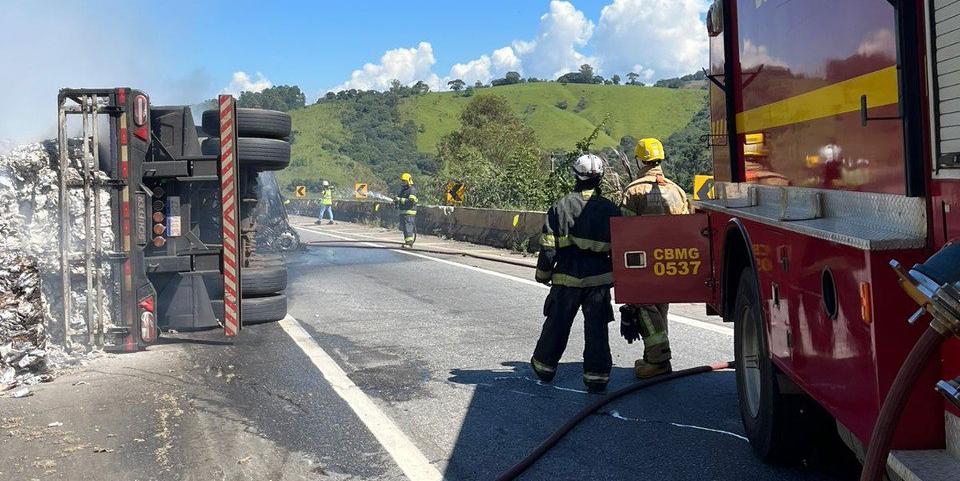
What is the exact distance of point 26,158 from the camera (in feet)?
27.4

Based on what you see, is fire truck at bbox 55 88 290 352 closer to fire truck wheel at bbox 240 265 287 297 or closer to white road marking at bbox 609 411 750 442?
fire truck wheel at bbox 240 265 287 297

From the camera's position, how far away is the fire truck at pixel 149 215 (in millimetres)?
8195

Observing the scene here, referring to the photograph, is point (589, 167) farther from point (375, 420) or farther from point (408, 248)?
point (408, 248)

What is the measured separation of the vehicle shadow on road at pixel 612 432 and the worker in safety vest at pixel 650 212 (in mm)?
202

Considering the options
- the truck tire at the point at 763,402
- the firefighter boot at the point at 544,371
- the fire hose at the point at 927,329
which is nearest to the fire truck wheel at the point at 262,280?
the firefighter boot at the point at 544,371

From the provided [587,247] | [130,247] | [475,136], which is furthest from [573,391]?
[475,136]

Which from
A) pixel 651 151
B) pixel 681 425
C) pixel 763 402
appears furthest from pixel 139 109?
pixel 763 402

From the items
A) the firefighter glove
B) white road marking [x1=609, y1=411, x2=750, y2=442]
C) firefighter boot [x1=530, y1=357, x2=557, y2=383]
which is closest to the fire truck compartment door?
white road marking [x1=609, y1=411, x2=750, y2=442]

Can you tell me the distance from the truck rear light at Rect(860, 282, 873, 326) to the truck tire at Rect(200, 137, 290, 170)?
7.64 metres

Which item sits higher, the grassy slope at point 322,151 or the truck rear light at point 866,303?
the grassy slope at point 322,151

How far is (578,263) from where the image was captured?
7.12 metres

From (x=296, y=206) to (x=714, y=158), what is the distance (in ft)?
160

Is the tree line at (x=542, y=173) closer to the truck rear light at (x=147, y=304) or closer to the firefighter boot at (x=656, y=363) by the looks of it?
the firefighter boot at (x=656, y=363)

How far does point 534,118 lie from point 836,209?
128m
